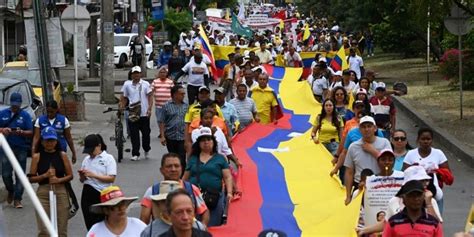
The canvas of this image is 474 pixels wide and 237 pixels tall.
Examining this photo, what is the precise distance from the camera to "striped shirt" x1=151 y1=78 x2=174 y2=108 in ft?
71.2

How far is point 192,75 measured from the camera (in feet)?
87.2

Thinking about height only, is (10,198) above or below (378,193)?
below

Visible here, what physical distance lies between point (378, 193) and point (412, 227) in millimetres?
2206

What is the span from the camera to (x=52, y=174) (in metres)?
12.5

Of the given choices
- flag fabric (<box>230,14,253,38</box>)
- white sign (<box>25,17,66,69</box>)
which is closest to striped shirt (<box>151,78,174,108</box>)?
white sign (<box>25,17,66,69</box>)

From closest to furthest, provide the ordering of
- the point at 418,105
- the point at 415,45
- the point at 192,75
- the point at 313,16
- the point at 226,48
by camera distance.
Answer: the point at 192,75 < the point at 418,105 < the point at 226,48 < the point at 415,45 < the point at 313,16

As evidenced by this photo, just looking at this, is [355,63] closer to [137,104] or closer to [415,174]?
[137,104]

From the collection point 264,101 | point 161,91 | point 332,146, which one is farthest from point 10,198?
point 264,101

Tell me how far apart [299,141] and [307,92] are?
8326 millimetres

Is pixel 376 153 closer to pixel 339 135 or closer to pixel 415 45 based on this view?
pixel 339 135

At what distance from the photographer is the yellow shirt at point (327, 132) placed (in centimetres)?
1744

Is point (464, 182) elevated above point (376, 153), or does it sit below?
below

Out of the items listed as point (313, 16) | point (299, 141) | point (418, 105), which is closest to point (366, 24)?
point (418, 105)

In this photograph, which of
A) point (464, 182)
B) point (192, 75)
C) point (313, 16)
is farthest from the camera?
point (313, 16)
